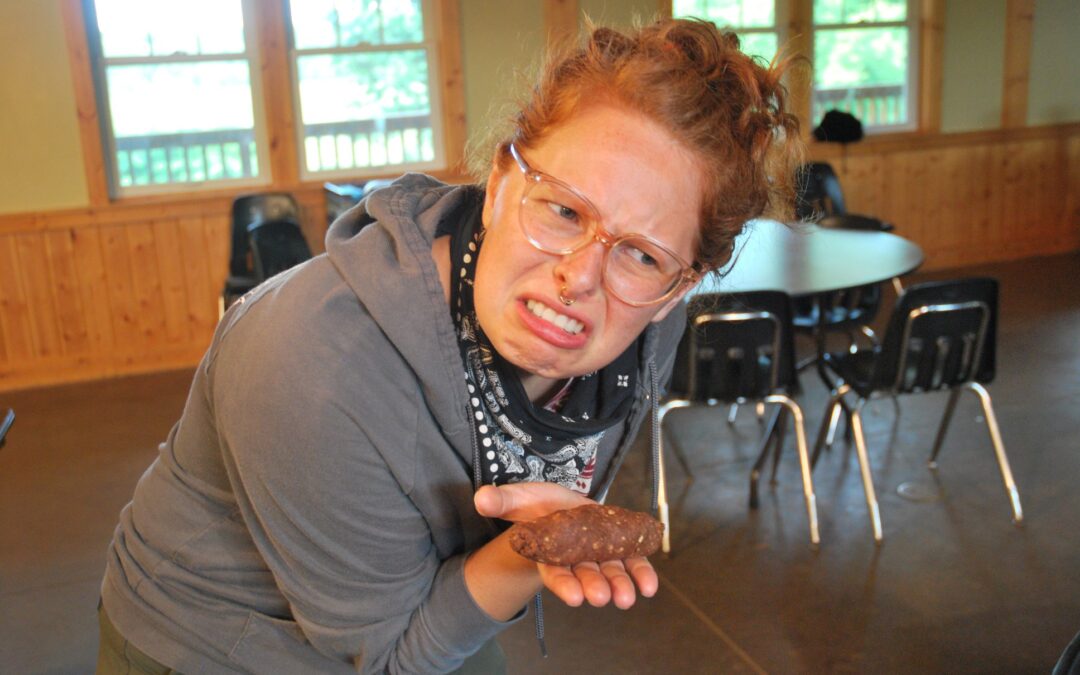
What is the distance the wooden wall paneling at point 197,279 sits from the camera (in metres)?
5.70

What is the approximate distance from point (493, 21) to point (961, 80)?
370 cm

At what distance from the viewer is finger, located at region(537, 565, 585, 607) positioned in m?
1.01

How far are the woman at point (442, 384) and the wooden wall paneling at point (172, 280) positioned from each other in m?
4.72

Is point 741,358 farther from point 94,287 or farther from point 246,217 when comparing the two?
point 94,287

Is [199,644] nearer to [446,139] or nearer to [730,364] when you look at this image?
[730,364]

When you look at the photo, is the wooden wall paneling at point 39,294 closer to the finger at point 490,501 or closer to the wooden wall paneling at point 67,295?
the wooden wall paneling at point 67,295

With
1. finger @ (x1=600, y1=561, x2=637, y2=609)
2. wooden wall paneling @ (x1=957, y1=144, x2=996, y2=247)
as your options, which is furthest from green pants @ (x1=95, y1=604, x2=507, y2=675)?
wooden wall paneling @ (x1=957, y1=144, x2=996, y2=247)

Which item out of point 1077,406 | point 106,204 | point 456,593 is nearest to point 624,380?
point 456,593

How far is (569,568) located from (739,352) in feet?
7.59

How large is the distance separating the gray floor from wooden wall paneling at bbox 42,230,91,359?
738 millimetres

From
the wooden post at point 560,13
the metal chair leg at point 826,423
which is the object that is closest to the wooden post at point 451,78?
the wooden post at point 560,13

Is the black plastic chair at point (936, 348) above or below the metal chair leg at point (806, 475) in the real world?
above

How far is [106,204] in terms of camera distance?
18.1ft

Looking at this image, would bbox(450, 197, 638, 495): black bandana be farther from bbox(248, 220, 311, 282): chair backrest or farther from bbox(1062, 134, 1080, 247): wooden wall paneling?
bbox(1062, 134, 1080, 247): wooden wall paneling
